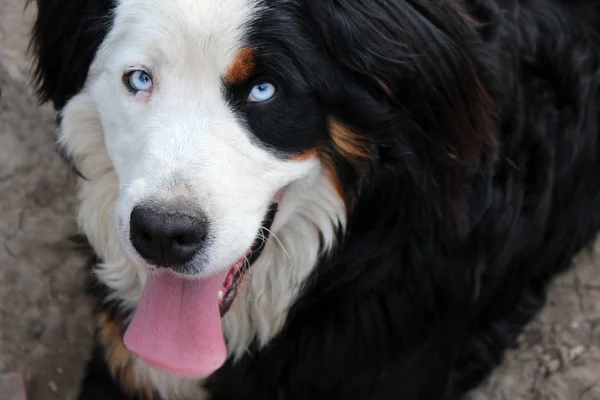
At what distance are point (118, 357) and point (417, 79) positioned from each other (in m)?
1.24

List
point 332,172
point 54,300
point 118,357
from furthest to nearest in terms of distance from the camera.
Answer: point 54,300
point 118,357
point 332,172

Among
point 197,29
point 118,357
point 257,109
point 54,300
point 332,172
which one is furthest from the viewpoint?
point 54,300

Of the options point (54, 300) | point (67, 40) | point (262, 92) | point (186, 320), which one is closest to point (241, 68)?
point (262, 92)

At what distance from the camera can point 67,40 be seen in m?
2.03

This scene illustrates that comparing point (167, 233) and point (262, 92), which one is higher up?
point (262, 92)

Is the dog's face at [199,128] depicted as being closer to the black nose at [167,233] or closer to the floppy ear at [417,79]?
the black nose at [167,233]

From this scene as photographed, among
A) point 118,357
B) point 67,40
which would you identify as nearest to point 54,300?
point 118,357

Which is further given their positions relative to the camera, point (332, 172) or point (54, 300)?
point (54, 300)

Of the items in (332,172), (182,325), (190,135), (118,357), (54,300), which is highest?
(190,135)

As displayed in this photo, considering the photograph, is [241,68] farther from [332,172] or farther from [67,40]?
[67,40]

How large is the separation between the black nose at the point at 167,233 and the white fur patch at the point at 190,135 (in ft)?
0.09

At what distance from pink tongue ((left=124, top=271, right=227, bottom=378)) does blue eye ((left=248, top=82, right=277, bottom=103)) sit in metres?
0.47

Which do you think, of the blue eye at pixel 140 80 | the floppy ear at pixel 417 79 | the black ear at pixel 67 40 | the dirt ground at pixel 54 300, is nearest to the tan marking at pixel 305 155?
the floppy ear at pixel 417 79

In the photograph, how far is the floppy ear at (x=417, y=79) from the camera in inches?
72.3
